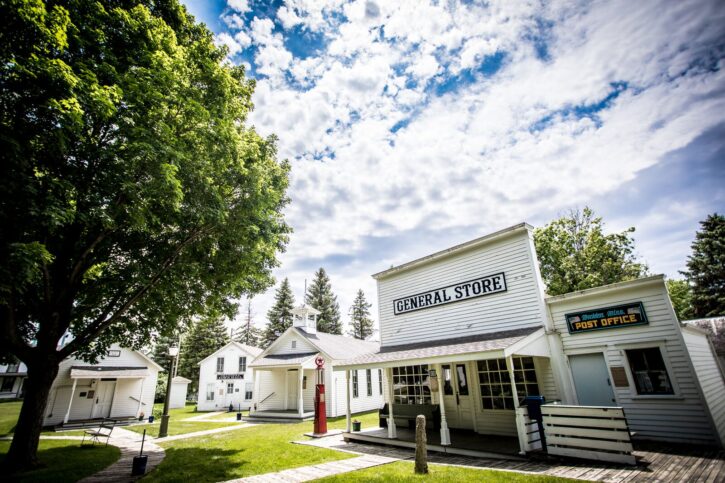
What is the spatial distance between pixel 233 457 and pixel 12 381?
129 ft

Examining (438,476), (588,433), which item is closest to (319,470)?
(438,476)

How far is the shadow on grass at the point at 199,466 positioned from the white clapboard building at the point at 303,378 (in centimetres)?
A: 930

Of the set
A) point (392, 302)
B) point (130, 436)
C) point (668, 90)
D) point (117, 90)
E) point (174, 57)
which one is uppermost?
point (174, 57)

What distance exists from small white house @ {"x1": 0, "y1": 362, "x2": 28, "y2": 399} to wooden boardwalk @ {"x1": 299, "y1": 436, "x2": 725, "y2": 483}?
41.7 metres

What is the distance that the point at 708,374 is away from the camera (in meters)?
9.89

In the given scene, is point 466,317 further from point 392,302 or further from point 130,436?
point 130,436

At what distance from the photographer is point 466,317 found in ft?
40.1

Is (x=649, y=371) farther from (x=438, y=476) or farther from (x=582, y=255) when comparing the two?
(x=582, y=255)

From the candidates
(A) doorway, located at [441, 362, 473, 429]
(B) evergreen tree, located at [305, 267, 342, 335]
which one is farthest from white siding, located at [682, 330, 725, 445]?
(B) evergreen tree, located at [305, 267, 342, 335]

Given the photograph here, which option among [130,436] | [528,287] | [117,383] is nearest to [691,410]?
[528,287]

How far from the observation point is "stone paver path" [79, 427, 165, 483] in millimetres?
7836

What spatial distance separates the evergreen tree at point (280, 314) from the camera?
138ft

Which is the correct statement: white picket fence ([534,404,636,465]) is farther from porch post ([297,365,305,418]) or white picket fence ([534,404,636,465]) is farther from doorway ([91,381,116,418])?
doorway ([91,381,116,418])

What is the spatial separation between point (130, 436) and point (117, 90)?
16200mm
